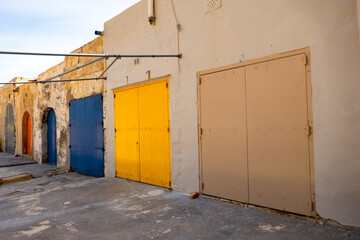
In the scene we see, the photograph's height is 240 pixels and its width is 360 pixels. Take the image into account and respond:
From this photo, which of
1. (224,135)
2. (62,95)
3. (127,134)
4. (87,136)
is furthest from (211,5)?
(62,95)

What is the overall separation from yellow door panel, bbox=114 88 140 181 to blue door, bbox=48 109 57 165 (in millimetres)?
5132

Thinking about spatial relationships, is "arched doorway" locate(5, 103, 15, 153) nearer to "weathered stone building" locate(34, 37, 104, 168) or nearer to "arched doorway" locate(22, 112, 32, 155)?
"arched doorway" locate(22, 112, 32, 155)

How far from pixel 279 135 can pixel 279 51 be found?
1156 mm

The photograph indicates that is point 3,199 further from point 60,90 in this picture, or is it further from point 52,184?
point 60,90

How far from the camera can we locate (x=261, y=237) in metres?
3.06

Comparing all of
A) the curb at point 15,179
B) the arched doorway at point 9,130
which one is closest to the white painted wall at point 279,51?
the curb at point 15,179

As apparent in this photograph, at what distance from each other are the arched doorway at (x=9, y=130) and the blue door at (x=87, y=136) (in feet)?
27.5

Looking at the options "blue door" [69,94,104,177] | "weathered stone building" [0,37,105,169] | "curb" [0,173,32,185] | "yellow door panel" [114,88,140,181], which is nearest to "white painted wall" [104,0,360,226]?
"yellow door panel" [114,88,140,181]

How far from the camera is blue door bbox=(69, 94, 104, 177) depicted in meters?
7.66

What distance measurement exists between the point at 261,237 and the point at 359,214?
113 cm

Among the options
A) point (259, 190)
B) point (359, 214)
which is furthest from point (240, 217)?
point (359, 214)

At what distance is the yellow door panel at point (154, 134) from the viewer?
553 cm

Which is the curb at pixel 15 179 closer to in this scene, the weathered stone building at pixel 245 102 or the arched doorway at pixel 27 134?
the weathered stone building at pixel 245 102

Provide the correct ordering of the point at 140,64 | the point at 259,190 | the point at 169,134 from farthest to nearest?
the point at 140,64 → the point at 169,134 → the point at 259,190
